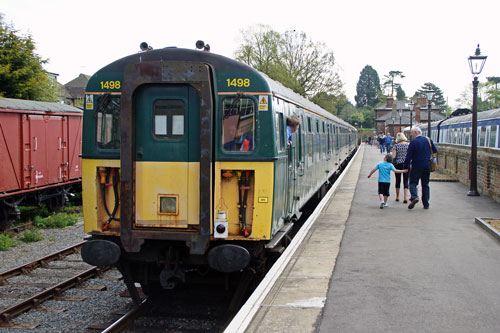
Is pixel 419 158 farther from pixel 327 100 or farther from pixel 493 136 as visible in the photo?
pixel 327 100

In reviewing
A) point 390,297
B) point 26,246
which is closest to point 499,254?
point 390,297

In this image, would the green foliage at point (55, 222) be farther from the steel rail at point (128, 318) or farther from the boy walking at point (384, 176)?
the boy walking at point (384, 176)

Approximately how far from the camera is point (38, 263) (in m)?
9.81

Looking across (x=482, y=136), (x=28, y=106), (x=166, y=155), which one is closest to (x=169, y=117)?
(x=166, y=155)

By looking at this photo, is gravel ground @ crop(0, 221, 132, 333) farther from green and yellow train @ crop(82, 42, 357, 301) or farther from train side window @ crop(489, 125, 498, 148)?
train side window @ crop(489, 125, 498, 148)

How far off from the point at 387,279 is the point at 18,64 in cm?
2190

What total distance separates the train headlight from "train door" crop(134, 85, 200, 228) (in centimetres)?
26

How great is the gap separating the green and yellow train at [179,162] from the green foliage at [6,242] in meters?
5.51

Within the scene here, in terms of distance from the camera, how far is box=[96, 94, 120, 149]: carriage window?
6.62 m

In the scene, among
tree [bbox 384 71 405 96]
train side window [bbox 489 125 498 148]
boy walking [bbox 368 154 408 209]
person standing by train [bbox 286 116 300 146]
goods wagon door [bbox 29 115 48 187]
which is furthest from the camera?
tree [bbox 384 71 405 96]

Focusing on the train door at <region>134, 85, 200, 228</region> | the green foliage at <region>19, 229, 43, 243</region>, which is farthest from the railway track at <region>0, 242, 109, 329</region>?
the train door at <region>134, 85, 200, 228</region>

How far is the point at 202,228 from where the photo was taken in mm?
6188

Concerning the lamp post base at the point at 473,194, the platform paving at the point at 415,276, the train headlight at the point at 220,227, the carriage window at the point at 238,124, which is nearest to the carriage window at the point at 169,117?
the carriage window at the point at 238,124

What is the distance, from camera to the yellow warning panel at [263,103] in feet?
21.2
